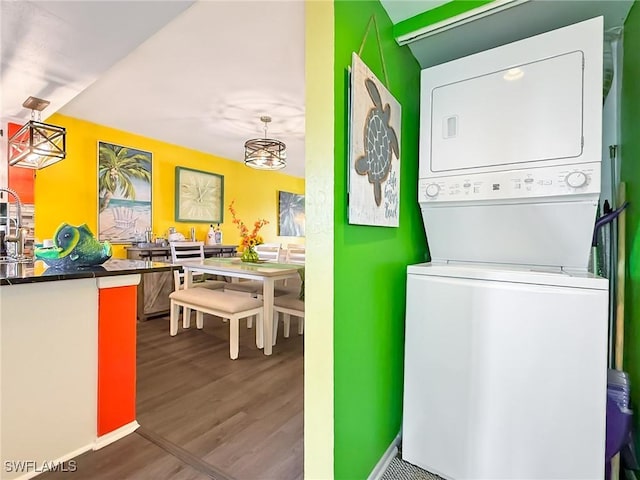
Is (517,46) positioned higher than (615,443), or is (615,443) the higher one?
(517,46)

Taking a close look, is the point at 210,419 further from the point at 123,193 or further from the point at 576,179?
the point at 123,193

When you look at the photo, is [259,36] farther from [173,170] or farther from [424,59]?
[173,170]

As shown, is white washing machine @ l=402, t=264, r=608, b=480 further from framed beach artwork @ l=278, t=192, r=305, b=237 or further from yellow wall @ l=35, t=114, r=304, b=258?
framed beach artwork @ l=278, t=192, r=305, b=237

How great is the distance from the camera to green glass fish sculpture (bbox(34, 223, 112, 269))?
1.53 metres

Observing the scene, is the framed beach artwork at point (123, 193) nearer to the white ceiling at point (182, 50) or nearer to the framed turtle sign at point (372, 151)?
the white ceiling at point (182, 50)

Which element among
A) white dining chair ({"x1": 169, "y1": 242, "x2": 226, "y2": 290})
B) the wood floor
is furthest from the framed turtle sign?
white dining chair ({"x1": 169, "y1": 242, "x2": 226, "y2": 290})

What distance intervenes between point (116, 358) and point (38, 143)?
7.51ft

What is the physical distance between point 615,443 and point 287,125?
3.70 metres

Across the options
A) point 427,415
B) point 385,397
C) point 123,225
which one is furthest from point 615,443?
point 123,225

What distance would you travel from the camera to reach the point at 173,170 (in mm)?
4531

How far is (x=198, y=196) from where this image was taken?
4.87m

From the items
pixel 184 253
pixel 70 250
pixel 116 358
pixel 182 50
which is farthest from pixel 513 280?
pixel 184 253

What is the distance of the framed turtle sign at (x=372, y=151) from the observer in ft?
3.61

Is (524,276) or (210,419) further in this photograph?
(210,419)
